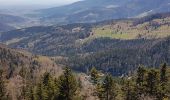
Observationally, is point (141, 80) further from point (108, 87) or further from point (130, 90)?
point (108, 87)

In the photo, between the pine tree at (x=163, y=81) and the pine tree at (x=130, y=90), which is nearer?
the pine tree at (x=163, y=81)

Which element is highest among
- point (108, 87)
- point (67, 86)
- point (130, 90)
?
point (67, 86)

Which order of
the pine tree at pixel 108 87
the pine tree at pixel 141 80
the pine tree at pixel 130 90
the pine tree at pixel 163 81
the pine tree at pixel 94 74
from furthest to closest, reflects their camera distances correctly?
the pine tree at pixel 94 74, the pine tree at pixel 130 90, the pine tree at pixel 108 87, the pine tree at pixel 141 80, the pine tree at pixel 163 81

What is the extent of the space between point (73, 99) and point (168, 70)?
3477 centimetres

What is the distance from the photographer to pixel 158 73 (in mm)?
105750

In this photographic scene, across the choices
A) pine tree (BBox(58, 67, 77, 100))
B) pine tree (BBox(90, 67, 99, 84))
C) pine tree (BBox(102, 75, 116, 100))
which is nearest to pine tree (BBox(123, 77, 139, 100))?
pine tree (BBox(102, 75, 116, 100))

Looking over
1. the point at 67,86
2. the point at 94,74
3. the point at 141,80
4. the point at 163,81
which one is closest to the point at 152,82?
the point at 141,80

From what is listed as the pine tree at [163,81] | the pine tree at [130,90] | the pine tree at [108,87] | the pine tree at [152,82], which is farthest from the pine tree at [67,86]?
the pine tree at [163,81]

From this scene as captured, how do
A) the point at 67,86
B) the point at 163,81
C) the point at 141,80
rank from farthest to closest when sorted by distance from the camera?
the point at 141,80 < the point at 163,81 < the point at 67,86

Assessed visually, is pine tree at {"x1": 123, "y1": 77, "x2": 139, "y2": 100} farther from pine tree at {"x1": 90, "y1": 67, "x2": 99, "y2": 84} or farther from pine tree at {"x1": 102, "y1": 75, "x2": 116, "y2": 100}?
pine tree at {"x1": 90, "y1": 67, "x2": 99, "y2": 84}

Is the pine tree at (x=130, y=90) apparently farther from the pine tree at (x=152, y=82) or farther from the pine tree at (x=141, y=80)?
the pine tree at (x=152, y=82)

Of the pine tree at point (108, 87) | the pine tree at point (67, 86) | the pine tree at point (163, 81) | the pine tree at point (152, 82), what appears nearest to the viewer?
the pine tree at point (67, 86)

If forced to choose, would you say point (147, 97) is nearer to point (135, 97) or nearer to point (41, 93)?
point (135, 97)

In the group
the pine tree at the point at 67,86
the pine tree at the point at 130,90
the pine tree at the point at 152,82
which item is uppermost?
the pine tree at the point at 67,86
